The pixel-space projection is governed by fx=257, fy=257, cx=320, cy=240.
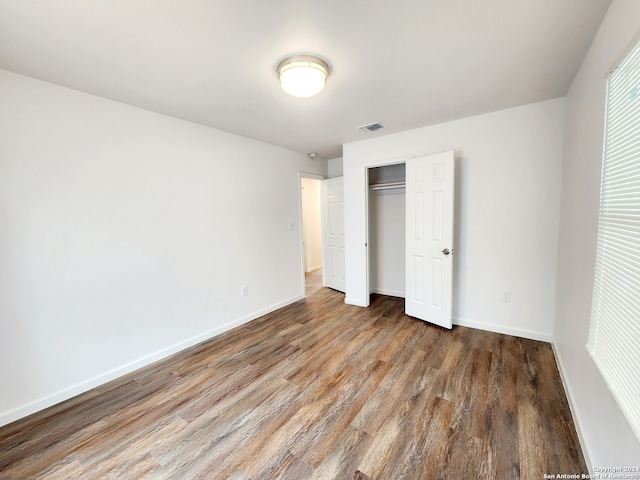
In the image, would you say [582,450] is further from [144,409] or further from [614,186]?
[144,409]

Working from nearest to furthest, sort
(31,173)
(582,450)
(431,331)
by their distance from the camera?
1. (582,450)
2. (31,173)
3. (431,331)

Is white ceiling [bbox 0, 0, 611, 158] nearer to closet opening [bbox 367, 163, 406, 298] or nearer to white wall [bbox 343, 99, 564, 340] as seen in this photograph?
white wall [bbox 343, 99, 564, 340]

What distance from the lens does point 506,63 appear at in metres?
1.81

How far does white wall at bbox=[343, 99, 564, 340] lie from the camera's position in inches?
99.4

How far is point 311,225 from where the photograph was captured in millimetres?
6305

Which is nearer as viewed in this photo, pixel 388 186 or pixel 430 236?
pixel 430 236

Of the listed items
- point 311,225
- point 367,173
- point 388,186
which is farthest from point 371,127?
point 311,225

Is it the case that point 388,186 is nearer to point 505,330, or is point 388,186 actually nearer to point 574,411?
point 505,330

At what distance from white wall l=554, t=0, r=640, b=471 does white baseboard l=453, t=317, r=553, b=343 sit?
1.21 feet

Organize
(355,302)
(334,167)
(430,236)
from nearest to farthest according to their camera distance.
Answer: (430,236), (355,302), (334,167)

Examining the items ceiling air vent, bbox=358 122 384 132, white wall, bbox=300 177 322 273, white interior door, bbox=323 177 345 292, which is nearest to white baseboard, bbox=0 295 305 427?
white interior door, bbox=323 177 345 292

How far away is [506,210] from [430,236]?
2.59 feet

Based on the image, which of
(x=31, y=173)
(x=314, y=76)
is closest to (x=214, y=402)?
(x=31, y=173)

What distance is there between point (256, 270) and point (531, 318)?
3209 mm
